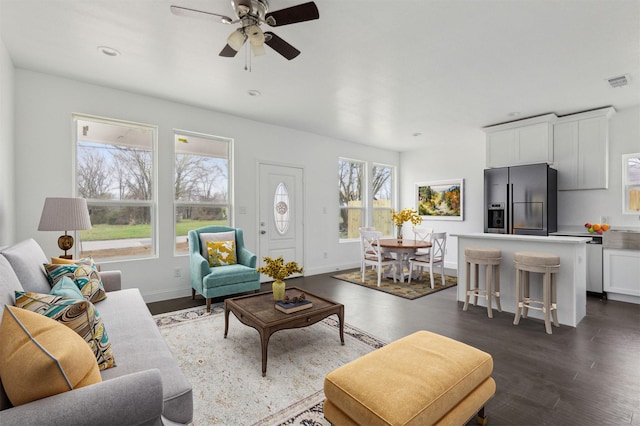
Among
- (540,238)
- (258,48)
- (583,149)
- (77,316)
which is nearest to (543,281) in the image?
(540,238)

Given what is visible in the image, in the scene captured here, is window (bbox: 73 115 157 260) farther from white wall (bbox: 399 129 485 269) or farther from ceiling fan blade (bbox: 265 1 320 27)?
white wall (bbox: 399 129 485 269)

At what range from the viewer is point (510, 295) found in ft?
12.1

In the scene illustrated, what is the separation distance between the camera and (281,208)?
559 centimetres

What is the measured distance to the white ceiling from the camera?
237 cm

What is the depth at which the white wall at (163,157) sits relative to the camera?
135 inches

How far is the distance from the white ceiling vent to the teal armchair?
482cm

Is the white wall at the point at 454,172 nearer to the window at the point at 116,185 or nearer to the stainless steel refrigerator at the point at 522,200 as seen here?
the stainless steel refrigerator at the point at 522,200

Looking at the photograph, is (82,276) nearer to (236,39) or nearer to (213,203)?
(236,39)

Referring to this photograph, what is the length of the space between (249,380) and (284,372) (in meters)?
0.27

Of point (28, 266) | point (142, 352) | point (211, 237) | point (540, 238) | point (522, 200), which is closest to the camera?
point (142, 352)

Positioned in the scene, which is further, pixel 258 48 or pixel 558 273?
pixel 558 273

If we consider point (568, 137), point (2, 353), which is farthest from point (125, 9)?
point (568, 137)

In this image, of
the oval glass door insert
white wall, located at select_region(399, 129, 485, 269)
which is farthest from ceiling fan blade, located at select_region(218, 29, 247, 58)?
white wall, located at select_region(399, 129, 485, 269)

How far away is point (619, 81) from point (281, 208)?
4.87 m
